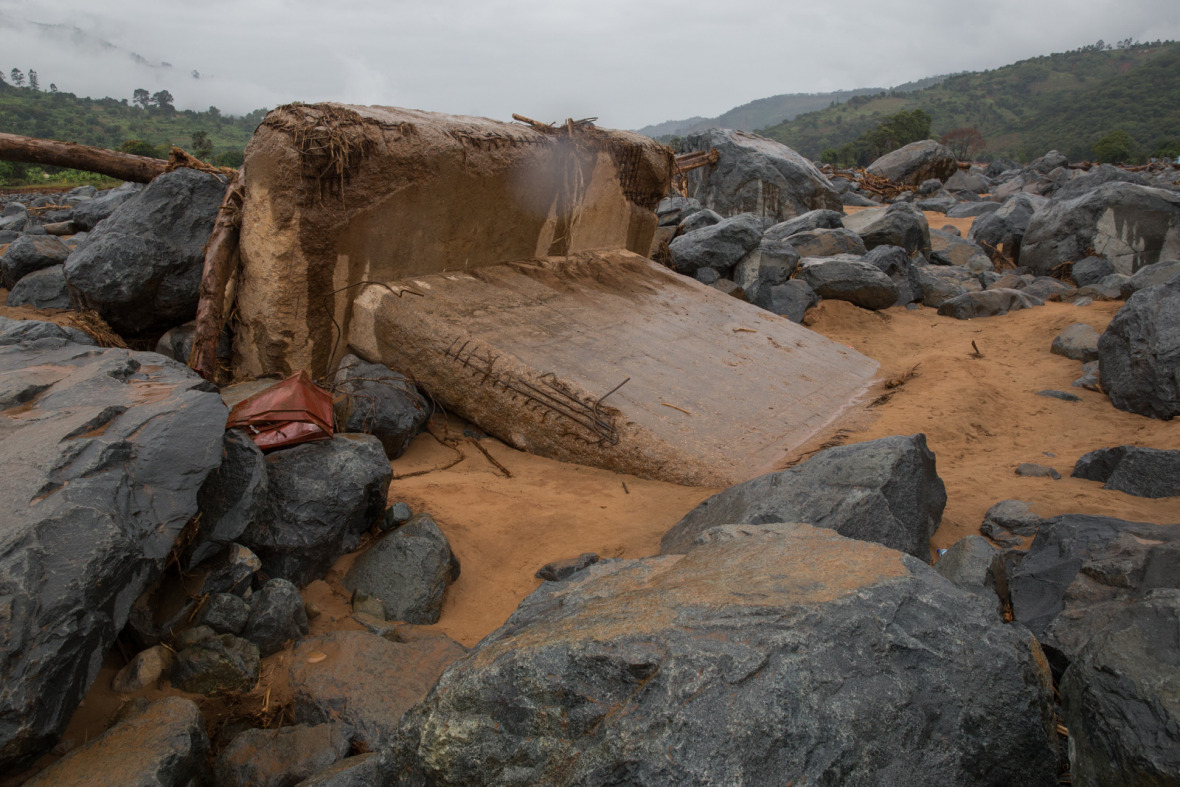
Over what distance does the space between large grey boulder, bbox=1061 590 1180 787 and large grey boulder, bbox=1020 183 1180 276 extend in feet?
29.4

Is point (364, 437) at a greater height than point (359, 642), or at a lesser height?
greater

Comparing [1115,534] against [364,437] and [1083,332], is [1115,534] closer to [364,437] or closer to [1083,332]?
[364,437]

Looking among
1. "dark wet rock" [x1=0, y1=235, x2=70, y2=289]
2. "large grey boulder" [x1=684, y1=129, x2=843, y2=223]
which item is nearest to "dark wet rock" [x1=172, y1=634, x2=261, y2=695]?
"dark wet rock" [x1=0, y1=235, x2=70, y2=289]

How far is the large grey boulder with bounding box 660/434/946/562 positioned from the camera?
2.84 meters

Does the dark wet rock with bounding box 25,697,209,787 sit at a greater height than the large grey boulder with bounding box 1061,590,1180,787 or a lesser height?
lesser

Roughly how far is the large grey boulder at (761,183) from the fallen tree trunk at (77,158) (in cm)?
979

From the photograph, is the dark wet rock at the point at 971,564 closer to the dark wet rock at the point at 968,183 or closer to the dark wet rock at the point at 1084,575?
the dark wet rock at the point at 1084,575

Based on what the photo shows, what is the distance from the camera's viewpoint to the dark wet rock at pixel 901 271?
877cm

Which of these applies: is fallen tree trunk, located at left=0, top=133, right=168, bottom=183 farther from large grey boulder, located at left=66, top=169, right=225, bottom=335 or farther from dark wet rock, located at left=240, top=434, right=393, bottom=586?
dark wet rock, located at left=240, top=434, right=393, bottom=586

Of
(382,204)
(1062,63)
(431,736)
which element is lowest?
(431,736)

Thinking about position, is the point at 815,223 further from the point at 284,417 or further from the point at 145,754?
the point at 145,754

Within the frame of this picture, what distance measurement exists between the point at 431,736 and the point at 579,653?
333mm

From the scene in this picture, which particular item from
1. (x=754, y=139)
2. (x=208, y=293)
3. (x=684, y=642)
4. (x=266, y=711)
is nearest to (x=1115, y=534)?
(x=684, y=642)

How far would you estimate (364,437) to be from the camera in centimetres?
328
